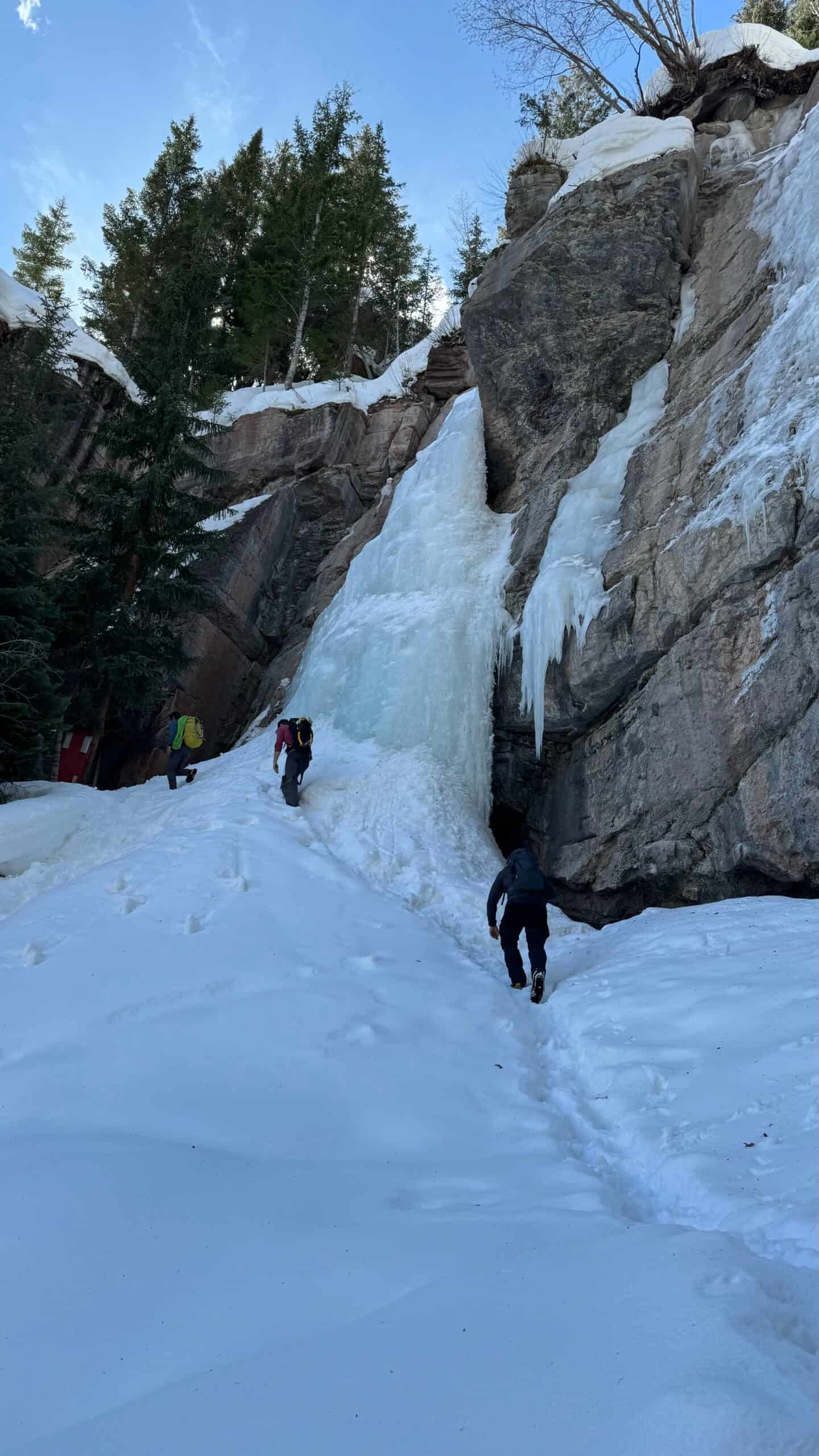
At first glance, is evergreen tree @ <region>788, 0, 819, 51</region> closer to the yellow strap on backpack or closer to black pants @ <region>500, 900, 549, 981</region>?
the yellow strap on backpack

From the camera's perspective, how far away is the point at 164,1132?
10.4 ft

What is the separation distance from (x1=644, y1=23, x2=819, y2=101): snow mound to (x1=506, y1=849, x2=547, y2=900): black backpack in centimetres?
1543

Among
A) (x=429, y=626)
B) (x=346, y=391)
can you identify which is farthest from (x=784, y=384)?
(x=346, y=391)

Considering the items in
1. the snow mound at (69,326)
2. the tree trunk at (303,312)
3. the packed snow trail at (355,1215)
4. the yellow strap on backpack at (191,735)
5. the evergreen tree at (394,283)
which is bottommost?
the packed snow trail at (355,1215)

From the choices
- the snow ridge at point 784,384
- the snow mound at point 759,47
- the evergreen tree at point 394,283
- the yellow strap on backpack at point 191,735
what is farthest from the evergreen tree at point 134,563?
the evergreen tree at point 394,283

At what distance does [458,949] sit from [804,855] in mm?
2995

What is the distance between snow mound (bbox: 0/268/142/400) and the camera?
18391mm

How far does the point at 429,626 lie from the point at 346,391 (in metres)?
12.6

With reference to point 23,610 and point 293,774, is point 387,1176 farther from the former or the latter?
point 23,610

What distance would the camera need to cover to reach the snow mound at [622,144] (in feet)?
40.2

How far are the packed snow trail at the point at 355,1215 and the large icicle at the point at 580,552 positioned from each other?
4.51 m

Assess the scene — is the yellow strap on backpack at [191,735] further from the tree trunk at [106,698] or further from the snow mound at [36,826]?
the tree trunk at [106,698]

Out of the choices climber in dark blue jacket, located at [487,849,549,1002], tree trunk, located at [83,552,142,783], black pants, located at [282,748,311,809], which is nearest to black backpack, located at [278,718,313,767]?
black pants, located at [282,748,311,809]

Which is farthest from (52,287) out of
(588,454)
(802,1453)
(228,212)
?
(802,1453)
